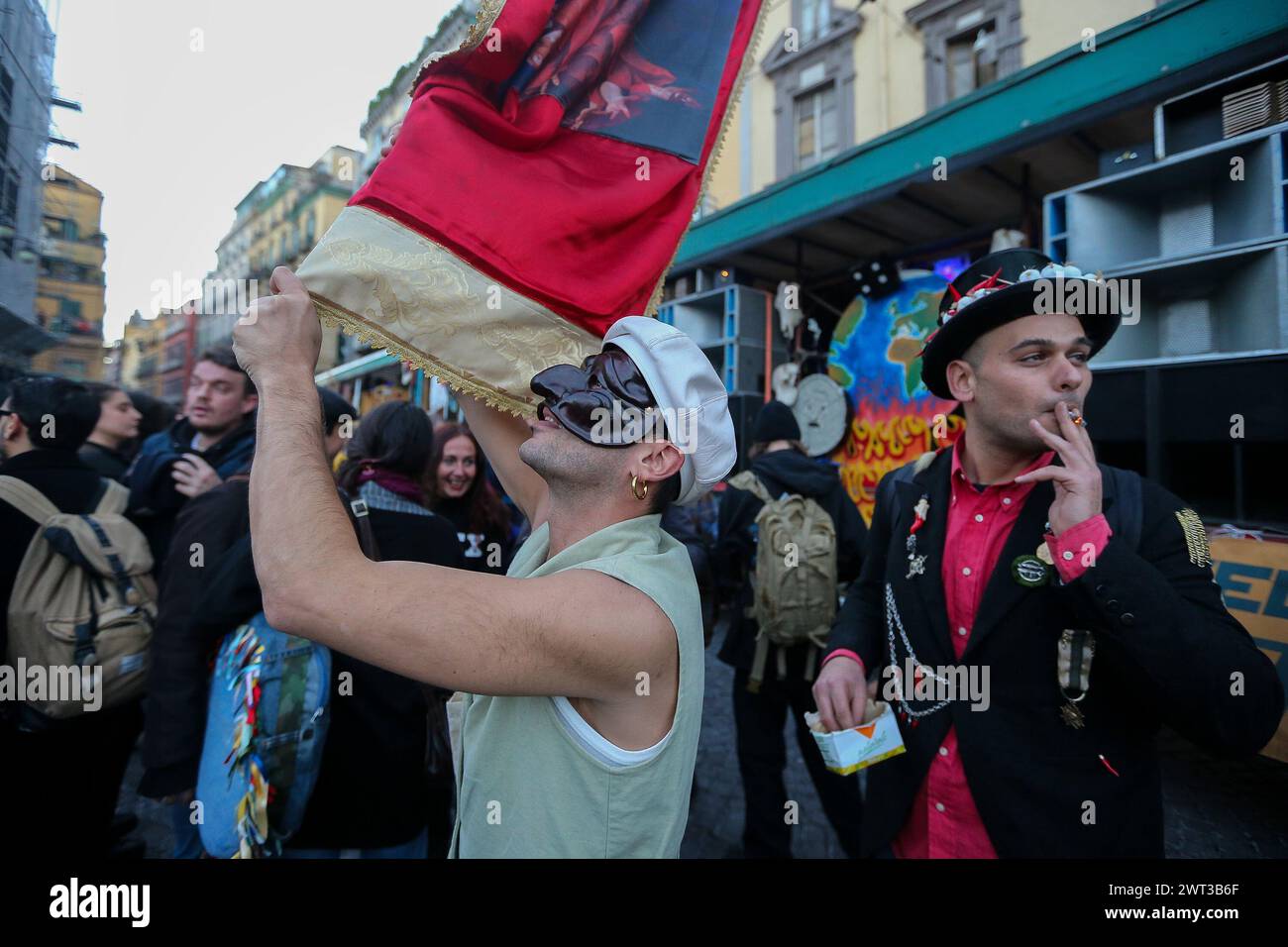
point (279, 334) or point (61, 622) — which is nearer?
point (279, 334)

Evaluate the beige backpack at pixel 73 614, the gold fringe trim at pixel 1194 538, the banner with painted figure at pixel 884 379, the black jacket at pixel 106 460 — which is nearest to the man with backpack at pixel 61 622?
the beige backpack at pixel 73 614

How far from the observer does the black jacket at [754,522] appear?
142 inches

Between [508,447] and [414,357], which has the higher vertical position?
[414,357]

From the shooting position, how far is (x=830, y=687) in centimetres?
188

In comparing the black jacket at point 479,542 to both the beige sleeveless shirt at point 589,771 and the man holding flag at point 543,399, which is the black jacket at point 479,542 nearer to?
the man holding flag at point 543,399

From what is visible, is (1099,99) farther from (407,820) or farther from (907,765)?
(407,820)

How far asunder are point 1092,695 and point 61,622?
11.6 ft

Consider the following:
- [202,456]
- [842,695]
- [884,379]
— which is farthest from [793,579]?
[884,379]

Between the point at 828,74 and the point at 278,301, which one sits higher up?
the point at 828,74

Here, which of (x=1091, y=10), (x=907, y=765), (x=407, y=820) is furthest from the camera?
(x=1091, y=10)

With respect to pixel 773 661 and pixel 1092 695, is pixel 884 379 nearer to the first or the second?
pixel 773 661

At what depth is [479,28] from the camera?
1490 millimetres

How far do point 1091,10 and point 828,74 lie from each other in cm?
366
